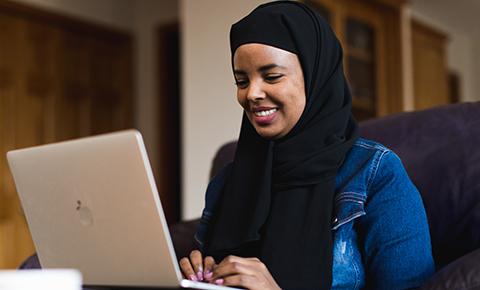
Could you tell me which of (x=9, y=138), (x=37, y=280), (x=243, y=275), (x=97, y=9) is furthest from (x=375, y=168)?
(x=97, y=9)

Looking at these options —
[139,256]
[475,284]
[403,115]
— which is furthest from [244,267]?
[403,115]

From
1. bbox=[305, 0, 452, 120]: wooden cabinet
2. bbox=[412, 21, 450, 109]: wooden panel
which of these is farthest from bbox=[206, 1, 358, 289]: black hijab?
bbox=[412, 21, 450, 109]: wooden panel

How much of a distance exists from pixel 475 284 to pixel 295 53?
572mm

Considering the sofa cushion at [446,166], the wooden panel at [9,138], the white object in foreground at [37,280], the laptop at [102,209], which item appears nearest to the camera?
the white object in foreground at [37,280]

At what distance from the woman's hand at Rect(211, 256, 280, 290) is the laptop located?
0.15 meters

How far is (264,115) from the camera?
1418 millimetres

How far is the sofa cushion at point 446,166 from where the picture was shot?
1519mm

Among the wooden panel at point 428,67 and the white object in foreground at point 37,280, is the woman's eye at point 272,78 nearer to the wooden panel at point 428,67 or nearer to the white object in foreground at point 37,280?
the white object in foreground at point 37,280

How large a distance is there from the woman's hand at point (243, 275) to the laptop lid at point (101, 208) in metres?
0.17

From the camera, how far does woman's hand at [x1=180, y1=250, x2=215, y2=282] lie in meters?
1.31

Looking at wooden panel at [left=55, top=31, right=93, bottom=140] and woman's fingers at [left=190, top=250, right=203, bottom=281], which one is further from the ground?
wooden panel at [left=55, top=31, right=93, bottom=140]

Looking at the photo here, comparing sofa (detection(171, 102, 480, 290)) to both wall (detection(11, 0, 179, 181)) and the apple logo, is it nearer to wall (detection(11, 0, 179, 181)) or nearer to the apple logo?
the apple logo

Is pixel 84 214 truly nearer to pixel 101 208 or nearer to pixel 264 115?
pixel 101 208

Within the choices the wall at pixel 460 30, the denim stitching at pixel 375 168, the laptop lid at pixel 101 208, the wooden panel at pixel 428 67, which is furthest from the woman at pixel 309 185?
the wall at pixel 460 30
